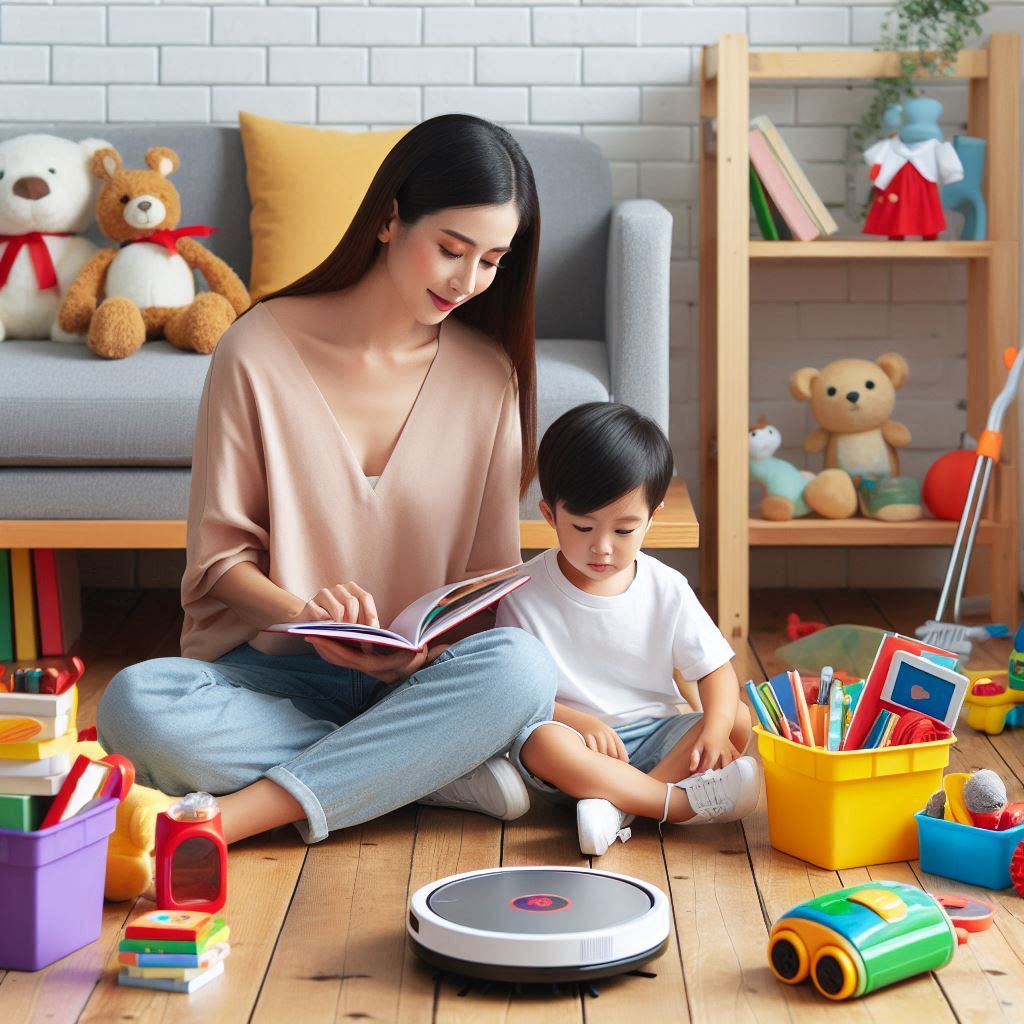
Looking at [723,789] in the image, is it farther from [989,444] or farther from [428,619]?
[989,444]

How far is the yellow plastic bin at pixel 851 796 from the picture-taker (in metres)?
1.50

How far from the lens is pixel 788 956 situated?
1.24m

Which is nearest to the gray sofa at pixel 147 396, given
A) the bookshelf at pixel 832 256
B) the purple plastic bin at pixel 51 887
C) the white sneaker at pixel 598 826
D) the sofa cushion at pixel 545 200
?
the sofa cushion at pixel 545 200

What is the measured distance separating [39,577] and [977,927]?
1705 mm

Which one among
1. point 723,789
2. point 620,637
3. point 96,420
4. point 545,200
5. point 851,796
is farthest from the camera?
point 545,200

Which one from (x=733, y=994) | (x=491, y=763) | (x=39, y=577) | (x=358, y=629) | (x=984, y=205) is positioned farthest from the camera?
(x=984, y=205)

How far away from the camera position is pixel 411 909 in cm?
128

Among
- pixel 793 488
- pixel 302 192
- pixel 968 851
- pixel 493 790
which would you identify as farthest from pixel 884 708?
pixel 302 192

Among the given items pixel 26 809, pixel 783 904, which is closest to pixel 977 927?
pixel 783 904

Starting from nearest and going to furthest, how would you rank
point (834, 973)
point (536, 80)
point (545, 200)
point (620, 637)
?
point (834, 973) → point (620, 637) → point (545, 200) → point (536, 80)

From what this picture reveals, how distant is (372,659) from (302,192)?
1.41m

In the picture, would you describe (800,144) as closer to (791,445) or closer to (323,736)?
(791,445)

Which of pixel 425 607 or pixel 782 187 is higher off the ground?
pixel 782 187

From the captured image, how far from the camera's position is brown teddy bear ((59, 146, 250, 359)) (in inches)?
102
